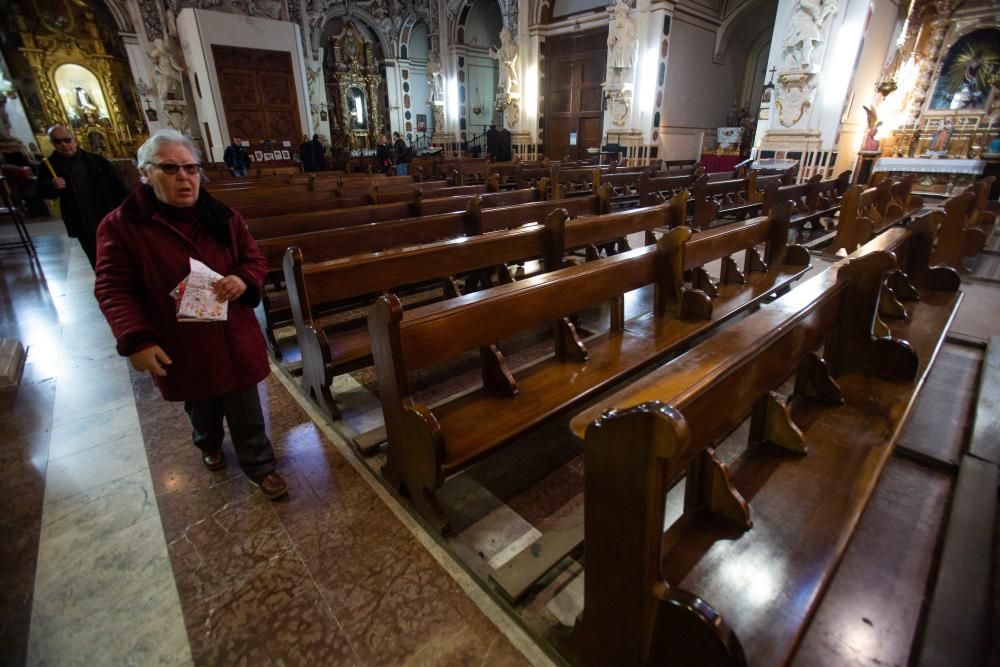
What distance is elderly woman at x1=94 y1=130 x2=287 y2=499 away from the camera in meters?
1.46

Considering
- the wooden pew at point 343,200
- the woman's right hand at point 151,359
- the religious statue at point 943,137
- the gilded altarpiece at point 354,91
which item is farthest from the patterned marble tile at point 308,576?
the gilded altarpiece at point 354,91

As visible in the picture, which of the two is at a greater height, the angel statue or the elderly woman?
the angel statue

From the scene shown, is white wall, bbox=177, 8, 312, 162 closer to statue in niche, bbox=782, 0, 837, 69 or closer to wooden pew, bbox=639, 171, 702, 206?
wooden pew, bbox=639, 171, 702, 206

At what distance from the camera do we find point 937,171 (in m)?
8.66

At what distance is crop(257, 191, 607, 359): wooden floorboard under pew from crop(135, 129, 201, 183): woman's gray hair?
107cm

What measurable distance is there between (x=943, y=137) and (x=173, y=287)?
41.9ft

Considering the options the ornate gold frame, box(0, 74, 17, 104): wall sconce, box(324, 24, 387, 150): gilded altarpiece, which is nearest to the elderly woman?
box(0, 74, 17, 104): wall sconce

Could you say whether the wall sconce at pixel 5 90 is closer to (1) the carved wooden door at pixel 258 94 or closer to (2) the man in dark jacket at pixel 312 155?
(1) the carved wooden door at pixel 258 94

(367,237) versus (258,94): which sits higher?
(258,94)

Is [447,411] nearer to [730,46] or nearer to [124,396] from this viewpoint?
[124,396]

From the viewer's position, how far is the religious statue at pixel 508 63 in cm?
1322

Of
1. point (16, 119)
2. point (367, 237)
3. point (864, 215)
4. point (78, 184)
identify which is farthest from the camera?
point (16, 119)

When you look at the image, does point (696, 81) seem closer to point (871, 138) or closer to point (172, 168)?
point (871, 138)

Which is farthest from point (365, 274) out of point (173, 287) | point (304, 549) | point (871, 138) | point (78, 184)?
point (871, 138)
